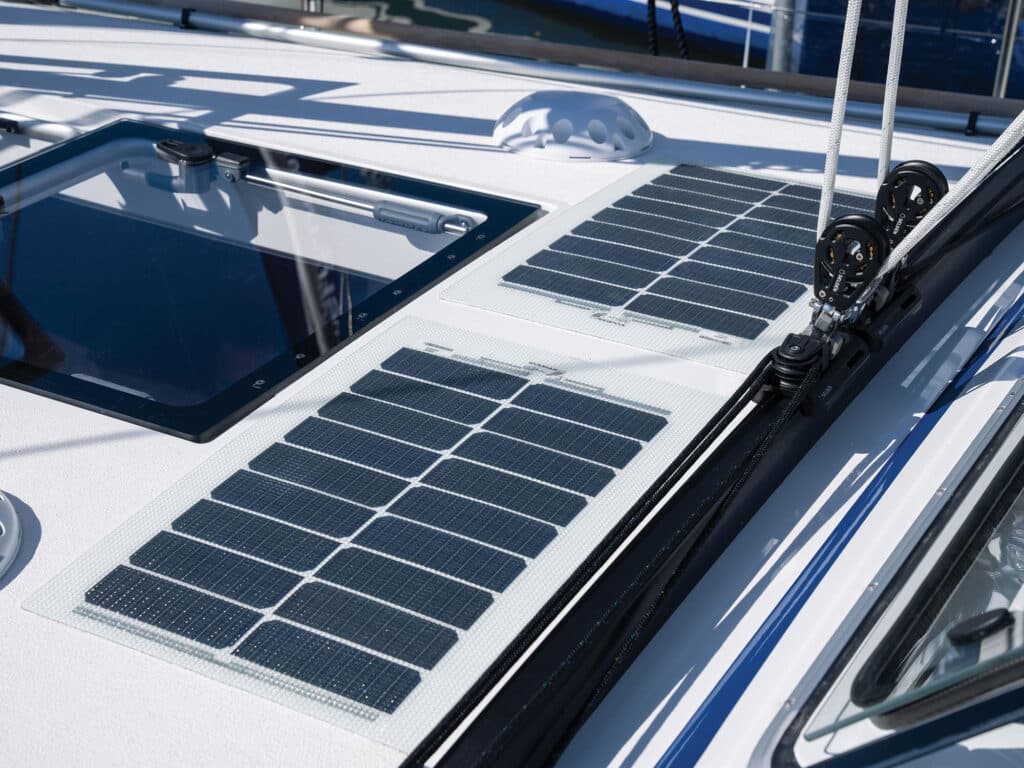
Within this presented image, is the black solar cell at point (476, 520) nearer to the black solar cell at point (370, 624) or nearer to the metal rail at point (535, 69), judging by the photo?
the black solar cell at point (370, 624)

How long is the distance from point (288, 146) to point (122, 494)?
141 cm

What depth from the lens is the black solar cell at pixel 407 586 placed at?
1565 millimetres

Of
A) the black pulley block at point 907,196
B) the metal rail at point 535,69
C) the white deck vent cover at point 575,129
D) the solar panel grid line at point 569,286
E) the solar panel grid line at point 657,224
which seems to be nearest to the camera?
the black pulley block at point 907,196

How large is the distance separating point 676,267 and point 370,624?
1131 mm

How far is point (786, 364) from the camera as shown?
1.88 meters

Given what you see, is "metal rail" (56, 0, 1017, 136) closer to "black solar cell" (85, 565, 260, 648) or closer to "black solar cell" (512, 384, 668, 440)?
"black solar cell" (512, 384, 668, 440)

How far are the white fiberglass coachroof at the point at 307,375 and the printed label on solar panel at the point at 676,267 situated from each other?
2 centimetres

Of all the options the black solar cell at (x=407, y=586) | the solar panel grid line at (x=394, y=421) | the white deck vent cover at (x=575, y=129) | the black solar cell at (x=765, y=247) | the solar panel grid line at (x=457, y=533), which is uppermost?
the white deck vent cover at (x=575, y=129)

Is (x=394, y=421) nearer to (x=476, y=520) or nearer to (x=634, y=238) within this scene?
(x=476, y=520)

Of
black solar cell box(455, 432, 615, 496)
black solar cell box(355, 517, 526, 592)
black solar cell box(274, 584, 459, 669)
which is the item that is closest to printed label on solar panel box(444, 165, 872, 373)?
black solar cell box(455, 432, 615, 496)

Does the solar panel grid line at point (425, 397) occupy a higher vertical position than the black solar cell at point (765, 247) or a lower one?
lower

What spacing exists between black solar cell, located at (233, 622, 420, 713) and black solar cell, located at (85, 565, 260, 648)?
0.11 ft

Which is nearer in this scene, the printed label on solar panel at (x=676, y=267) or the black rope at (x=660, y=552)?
the black rope at (x=660, y=552)

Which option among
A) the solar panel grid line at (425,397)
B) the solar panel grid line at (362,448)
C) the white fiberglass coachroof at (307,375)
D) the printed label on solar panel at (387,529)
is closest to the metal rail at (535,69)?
the white fiberglass coachroof at (307,375)
